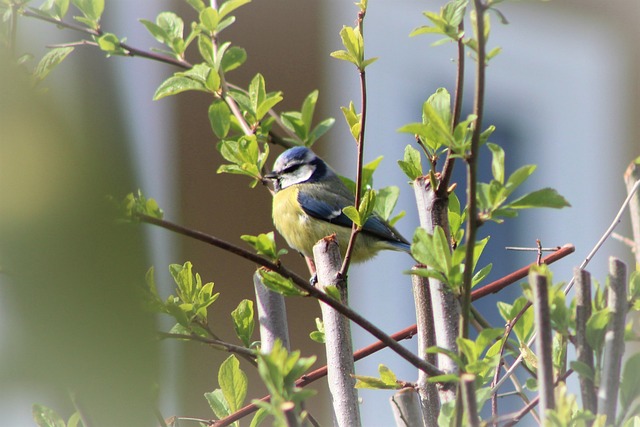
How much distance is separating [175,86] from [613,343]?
0.47 m

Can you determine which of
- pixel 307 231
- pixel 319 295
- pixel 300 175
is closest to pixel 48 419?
pixel 319 295

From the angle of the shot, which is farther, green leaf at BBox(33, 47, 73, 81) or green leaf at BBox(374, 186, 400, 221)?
green leaf at BBox(374, 186, 400, 221)

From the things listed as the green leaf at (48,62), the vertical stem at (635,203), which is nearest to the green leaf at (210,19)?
the green leaf at (48,62)

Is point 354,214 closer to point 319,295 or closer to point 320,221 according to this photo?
point 319,295

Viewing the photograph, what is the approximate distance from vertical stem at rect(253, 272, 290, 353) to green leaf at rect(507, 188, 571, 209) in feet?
0.68

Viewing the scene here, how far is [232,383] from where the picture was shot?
1.88ft

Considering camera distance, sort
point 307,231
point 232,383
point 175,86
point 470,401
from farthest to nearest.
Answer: point 307,231 < point 175,86 < point 232,383 < point 470,401

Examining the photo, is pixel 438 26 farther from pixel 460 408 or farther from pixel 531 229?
pixel 531 229

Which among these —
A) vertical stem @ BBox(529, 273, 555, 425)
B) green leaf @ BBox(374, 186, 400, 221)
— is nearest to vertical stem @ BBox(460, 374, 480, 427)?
vertical stem @ BBox(529, 273, 555, 425)

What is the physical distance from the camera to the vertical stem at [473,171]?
0.40 metres

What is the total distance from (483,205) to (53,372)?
0.32m

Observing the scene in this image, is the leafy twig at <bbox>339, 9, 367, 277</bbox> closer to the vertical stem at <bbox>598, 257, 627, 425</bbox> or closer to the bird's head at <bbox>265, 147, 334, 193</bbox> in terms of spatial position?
the vertical stem at <bbox>598, 257, 627, 425</bbox>

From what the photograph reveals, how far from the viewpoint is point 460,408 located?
0.40 metres

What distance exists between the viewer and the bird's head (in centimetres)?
201
